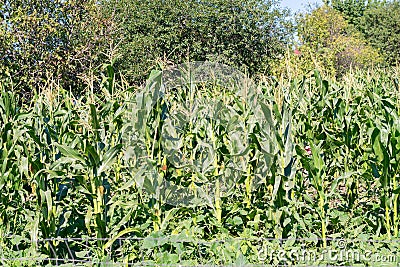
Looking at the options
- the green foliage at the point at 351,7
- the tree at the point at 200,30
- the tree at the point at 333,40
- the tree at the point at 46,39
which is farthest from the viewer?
the green foliage at the point at 351,7

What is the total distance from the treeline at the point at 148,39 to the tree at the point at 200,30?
37mm

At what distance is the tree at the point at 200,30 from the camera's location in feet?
60.9

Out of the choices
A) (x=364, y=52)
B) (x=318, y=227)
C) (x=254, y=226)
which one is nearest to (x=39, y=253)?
(x=254, y=226)

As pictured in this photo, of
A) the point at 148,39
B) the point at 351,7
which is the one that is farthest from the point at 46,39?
the point at 351,7

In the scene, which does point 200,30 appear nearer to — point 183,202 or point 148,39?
point 148,39

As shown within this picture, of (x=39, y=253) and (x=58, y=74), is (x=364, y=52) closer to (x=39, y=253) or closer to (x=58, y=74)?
(x=58, y=74)

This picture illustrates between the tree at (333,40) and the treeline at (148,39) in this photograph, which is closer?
the treeline at (148,39)

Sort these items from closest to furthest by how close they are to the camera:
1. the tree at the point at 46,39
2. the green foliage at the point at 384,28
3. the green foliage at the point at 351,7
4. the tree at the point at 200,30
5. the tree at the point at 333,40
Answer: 1. the tree at the point at 46,39
2. the tree at the point at 200,30
3. the tree at the point at 333,40
4. the green foliage at the point at 384,28
5. the green foliage at the point at 351,7

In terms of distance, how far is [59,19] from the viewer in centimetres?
1125

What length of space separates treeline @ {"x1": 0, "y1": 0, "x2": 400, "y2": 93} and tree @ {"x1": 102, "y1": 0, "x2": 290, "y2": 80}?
0.12 ft

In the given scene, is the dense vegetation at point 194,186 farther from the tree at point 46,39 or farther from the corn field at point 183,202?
the tree at point 46,39

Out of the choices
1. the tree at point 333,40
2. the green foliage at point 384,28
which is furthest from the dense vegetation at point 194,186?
the green foliage at point 384,28

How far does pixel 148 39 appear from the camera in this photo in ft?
61.3

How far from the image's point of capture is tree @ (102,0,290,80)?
18.6 m
